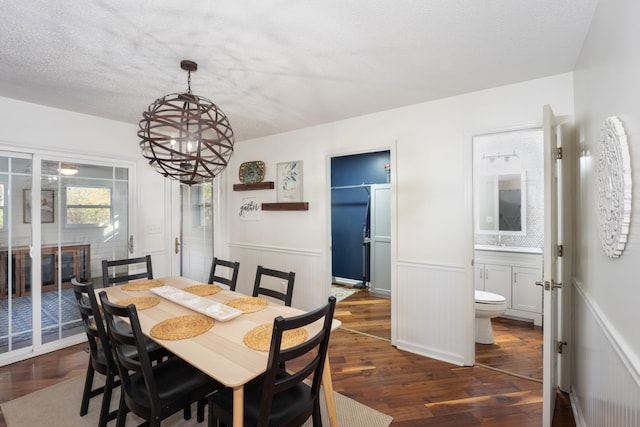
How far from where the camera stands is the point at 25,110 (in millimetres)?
2797

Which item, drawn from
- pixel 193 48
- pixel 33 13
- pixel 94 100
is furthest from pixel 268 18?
pixel 94 100

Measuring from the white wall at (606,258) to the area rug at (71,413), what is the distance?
1182 millimetres

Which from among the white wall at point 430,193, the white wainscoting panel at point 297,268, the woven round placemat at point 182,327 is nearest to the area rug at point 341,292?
the white wainscoting panel at point 297,268

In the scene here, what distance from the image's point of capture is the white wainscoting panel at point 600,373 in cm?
108

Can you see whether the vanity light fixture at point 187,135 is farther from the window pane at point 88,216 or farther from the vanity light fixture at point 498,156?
the vanity light fixture at point 498,156

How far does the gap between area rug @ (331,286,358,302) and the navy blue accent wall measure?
287 millimetres

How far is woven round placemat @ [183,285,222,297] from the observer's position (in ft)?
7.72

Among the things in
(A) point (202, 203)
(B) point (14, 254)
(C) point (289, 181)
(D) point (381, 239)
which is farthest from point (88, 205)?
(D) point (381, 239)

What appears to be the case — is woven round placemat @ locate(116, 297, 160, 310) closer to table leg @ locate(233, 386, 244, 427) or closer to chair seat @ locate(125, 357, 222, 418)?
chair seat @ locate(125, 357, 222, 418)

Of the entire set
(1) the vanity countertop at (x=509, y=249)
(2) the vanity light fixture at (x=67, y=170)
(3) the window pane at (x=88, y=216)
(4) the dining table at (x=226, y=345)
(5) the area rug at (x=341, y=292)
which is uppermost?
(2) the vanity light fixture at (x=67, y=170)

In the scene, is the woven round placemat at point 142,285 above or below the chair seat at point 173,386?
above

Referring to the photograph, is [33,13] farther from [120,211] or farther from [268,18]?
[120,211]

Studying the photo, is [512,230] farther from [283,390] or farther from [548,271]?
[283,390]

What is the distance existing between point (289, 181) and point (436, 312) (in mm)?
2178
